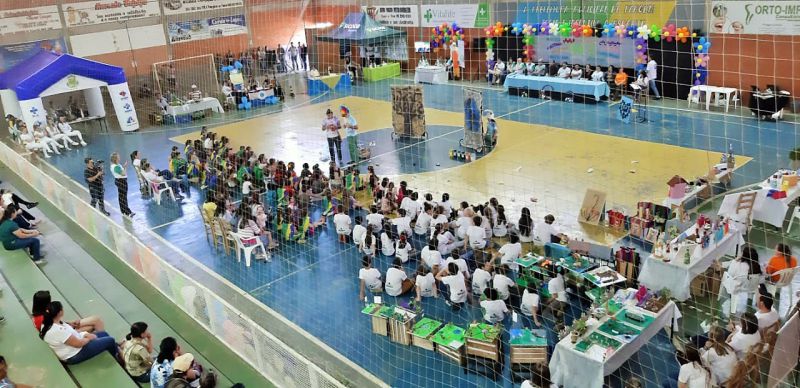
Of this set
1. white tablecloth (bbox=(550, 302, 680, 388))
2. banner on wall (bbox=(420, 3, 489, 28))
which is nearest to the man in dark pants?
white tablecloth (bbox=(550, 302, 680, 388))

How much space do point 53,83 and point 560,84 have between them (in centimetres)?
1385

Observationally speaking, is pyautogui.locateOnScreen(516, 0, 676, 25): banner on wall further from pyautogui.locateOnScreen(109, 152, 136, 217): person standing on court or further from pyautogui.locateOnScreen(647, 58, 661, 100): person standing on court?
pyautogui.locateOnScreen(109, 152, 136, 217): person standing on court

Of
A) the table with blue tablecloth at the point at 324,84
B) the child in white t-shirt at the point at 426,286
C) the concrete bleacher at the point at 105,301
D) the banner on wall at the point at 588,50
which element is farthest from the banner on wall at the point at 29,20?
the child in white t-shirt at the point at 426,286

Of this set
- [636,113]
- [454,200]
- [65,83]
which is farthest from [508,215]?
[65,83]

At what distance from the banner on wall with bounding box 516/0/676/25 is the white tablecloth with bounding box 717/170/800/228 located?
8958mm

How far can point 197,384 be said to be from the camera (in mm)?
5211

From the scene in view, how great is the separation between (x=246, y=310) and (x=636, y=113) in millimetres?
11733

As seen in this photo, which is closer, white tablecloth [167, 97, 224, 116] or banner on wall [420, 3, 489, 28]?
white tablecloth [167, 97, 224, 116]

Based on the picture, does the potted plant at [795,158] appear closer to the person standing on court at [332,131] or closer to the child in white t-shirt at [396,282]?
the child in white t-shirt at [396,282]

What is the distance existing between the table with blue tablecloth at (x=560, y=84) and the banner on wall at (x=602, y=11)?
5.84ft

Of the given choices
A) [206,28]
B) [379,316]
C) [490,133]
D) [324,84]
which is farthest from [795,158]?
[206,28]

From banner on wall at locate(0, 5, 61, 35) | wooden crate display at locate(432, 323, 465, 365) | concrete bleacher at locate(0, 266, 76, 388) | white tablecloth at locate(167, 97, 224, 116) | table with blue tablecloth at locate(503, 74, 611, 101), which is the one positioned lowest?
wooden crate display at locate(432, 323, 465, 365)

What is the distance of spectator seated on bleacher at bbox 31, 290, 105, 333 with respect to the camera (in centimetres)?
591

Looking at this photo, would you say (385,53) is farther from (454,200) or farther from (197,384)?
(197,384)
